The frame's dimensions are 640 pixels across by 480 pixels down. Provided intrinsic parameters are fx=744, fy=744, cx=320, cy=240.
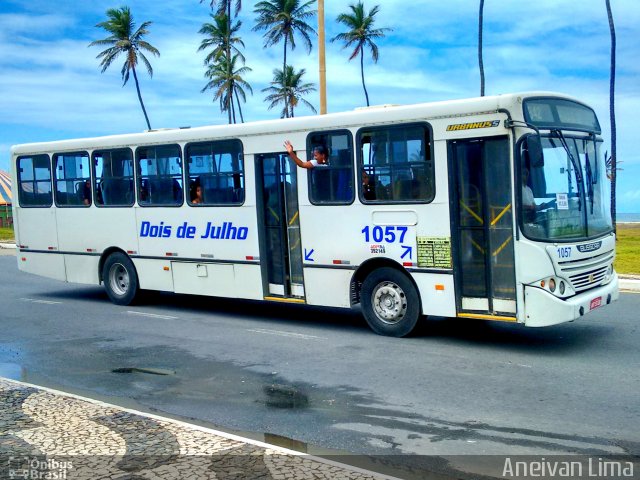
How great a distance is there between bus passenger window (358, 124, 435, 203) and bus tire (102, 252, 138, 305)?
17.9 ft

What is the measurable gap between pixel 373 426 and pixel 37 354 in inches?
215

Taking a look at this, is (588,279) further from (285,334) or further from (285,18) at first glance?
(285,18)

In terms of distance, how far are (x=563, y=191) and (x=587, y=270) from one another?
1.05m

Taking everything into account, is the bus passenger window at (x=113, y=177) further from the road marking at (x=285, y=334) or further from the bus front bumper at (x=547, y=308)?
the bus front bumper at (x=547, y=308)

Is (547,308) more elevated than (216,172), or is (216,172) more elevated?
(216,172)

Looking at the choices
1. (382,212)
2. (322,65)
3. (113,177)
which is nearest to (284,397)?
(382,212)

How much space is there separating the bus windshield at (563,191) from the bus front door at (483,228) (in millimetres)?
252

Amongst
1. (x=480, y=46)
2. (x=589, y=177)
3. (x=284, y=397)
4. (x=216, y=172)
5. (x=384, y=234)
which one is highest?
(x=480, y=46)

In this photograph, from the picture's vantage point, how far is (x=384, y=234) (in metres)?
10.2

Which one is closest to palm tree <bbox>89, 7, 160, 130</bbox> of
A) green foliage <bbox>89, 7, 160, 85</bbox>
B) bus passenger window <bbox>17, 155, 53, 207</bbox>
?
green foliage <bbox>89, 7, 160, 85</bbox>

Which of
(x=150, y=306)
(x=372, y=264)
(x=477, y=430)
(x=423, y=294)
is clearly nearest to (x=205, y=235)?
(x=150, y=306)

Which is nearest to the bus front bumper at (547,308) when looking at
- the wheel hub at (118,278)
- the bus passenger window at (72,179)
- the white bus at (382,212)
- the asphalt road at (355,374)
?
the white bus at (382,212)

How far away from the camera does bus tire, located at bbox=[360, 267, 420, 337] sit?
10016mm

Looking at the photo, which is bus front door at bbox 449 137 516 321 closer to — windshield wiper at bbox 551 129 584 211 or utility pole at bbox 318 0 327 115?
windshield wiper at bbox 551 129 584 211
